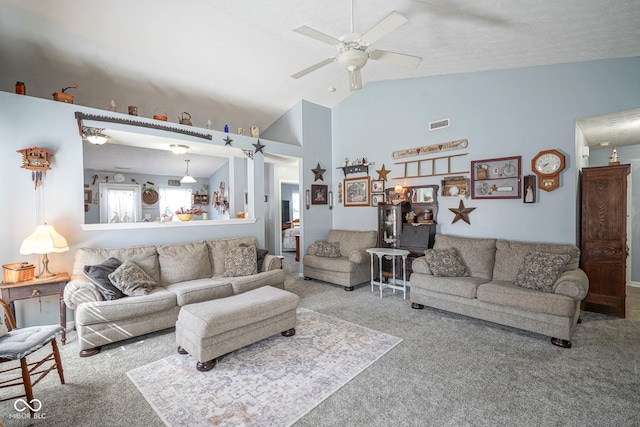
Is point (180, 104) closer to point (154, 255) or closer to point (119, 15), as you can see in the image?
point (119, 15)

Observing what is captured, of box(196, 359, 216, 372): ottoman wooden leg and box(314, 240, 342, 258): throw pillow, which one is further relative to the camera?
box(314, 240, 342, 258): throw pillow

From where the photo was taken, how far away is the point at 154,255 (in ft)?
11.9

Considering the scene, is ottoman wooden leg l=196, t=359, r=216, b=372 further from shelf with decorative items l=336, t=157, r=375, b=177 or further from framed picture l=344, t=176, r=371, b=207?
shelf with decorative items l=336, t=157, r=375, b=177

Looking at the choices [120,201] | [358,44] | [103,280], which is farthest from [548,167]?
[120,201]

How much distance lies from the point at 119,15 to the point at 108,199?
19.0 feet

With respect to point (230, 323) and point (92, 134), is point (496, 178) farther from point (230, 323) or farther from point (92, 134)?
point (92, 134)

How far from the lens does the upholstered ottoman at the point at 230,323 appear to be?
240cm

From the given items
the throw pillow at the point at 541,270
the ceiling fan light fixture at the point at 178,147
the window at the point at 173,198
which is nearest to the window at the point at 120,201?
the window at the point at 173,198

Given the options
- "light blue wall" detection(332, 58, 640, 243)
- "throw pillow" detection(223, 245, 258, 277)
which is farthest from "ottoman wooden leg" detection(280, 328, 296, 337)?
"light blue wall" detection(332, 58, 640, 243)

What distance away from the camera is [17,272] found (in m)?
2.82

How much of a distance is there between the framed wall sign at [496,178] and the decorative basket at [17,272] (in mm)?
5396

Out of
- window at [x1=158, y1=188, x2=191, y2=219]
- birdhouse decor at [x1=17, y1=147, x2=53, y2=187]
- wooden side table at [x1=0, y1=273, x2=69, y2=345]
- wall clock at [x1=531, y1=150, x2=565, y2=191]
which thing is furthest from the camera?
window at [x1=158, y1=188, x2=191, y2=219]

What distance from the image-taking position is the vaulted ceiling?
9.27ft

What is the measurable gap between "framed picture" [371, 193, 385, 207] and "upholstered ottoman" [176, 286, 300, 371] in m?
2.89
